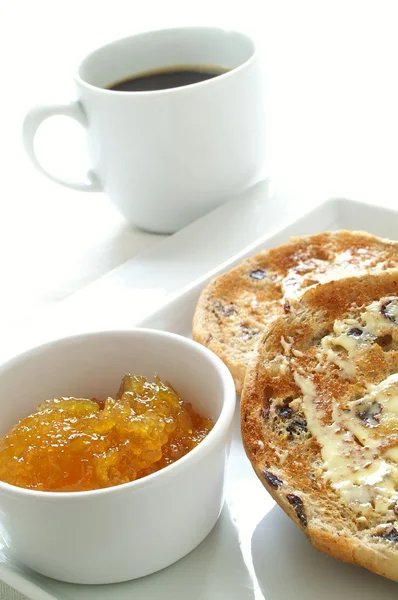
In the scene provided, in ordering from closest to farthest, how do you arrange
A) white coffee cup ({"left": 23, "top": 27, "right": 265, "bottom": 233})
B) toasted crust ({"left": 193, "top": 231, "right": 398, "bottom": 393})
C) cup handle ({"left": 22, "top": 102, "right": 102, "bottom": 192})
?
toasted crust ({"left": 193, "top": 231, "right": 398, "bottom": 393}) < white coffee cup ({"left": 23, "top": 27, "right": 265, "bottom": 233}) < cup handle ({"left": 22, "top": 102, "right": 102, "bottom": 192})

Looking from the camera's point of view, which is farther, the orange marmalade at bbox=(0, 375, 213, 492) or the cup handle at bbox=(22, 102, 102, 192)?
the cup handle at bbox=(22, 102, 102, 192)

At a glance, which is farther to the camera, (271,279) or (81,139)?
(81,139)

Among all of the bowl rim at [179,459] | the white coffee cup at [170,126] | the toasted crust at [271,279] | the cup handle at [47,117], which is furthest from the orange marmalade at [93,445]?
the cup handle at [47,117]

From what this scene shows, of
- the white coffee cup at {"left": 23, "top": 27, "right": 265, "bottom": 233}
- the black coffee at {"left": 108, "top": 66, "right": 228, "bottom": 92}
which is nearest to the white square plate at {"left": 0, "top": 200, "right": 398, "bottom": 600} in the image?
the white coffee cup at {"left": 23, "top": 27, "right": 265, "bottom": 233}

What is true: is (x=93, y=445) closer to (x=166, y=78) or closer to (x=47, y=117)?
(x=47, y=117)

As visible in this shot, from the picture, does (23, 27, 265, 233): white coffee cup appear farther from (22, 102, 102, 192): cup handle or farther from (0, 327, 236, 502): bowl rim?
(0, 327, 236, 502): bowl rim

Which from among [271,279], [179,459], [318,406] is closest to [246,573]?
[179,459]
